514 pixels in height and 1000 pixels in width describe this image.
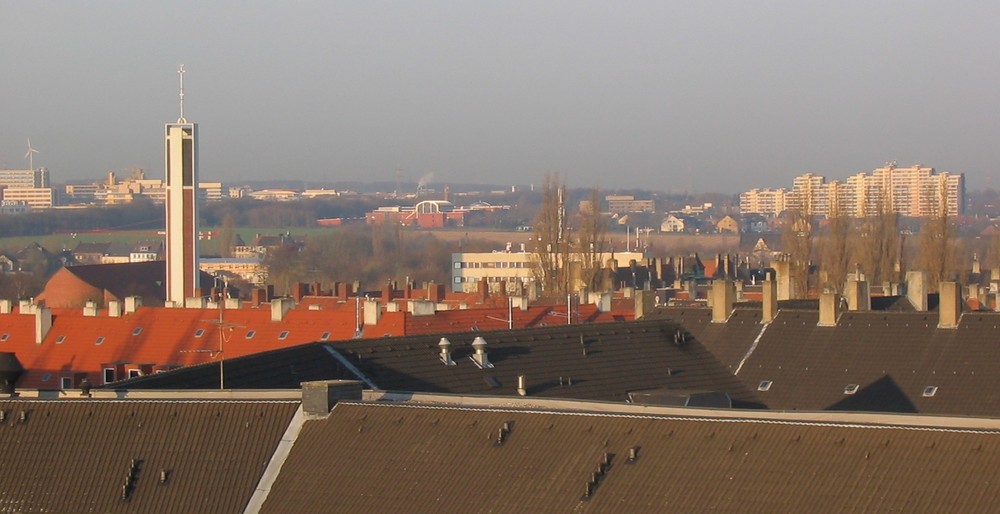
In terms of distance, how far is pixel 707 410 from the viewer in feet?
103

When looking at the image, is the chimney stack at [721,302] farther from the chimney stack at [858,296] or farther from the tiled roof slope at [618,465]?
the tiled roof slope at [618,465]

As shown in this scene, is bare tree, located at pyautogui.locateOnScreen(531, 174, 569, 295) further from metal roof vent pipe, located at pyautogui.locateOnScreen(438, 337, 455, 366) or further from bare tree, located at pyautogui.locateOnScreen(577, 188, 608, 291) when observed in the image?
metal roof vent pipe, located at pyautogui.locateOnScreen(438, 337, 455, 366)

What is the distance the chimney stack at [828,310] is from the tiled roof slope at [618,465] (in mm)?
17782

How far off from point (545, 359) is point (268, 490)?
43.8ft

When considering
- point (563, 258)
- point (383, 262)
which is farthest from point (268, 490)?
point (383, 262)

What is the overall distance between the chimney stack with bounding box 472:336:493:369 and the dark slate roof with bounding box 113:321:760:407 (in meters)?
0.14

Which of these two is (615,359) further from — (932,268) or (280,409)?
(932,268)

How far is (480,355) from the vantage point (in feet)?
142

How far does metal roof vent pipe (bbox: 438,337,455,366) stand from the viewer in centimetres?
4274

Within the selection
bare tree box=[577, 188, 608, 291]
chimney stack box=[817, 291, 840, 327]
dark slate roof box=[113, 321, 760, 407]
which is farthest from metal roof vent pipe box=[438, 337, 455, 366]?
bare tree box=[577, 188, 608, 291]

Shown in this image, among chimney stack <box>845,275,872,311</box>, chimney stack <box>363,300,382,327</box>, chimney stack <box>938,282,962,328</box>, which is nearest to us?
chimney stack <box>938,282,962,328</box>

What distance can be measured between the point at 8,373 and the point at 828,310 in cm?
1962

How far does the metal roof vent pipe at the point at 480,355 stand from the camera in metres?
43.1

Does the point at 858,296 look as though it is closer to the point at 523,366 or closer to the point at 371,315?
the point at 371,315
